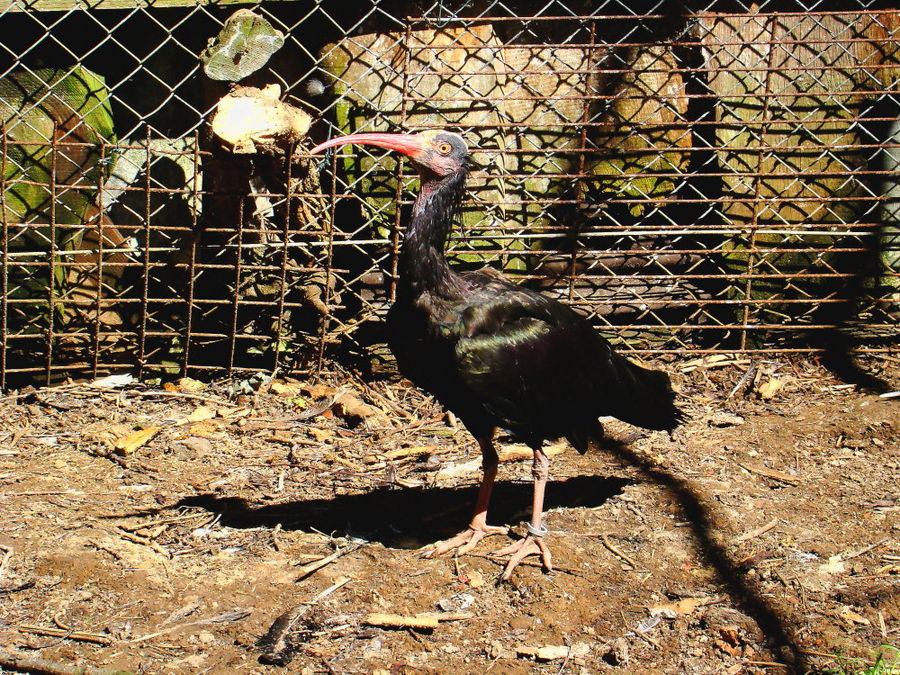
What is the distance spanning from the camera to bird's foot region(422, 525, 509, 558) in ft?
14.3

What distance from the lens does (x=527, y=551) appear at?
4301mm

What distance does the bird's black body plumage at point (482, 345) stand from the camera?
417 centimetres

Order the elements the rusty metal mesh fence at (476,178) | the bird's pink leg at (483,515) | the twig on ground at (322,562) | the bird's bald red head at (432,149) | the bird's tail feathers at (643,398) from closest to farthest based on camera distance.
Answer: the twig on ground at (322,562)
the bird's bald red head at (432,149)
the bird's pink leg at (483,515)
the bird's tail feathers at (643,398)
the rusty metal mesh fence at (476,178)

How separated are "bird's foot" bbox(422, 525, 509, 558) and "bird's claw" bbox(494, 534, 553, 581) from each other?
5.6 inches

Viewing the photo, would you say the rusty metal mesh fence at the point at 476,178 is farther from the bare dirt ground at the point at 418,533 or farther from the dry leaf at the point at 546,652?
the dry leaf at the point at 546,652

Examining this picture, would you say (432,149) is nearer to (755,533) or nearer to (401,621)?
(401,621)

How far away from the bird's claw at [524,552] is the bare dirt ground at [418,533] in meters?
0.07

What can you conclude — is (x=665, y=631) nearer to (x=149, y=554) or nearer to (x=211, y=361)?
(x=149, y=554)

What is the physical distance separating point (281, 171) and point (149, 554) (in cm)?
232

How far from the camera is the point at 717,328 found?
6.17 m

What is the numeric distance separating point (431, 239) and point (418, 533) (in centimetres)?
139

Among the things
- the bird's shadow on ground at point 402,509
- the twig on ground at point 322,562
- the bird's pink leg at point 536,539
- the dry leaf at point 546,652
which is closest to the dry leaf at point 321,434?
the bird's shadow on ground at point 402,509

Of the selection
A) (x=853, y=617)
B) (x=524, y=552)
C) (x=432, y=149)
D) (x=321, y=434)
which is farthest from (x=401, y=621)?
(x=432, y=149)

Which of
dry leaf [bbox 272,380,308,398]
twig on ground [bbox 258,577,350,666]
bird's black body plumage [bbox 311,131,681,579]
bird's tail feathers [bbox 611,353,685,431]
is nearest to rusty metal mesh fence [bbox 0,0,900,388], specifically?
dry leaf [bbox 272,380,308,398]
